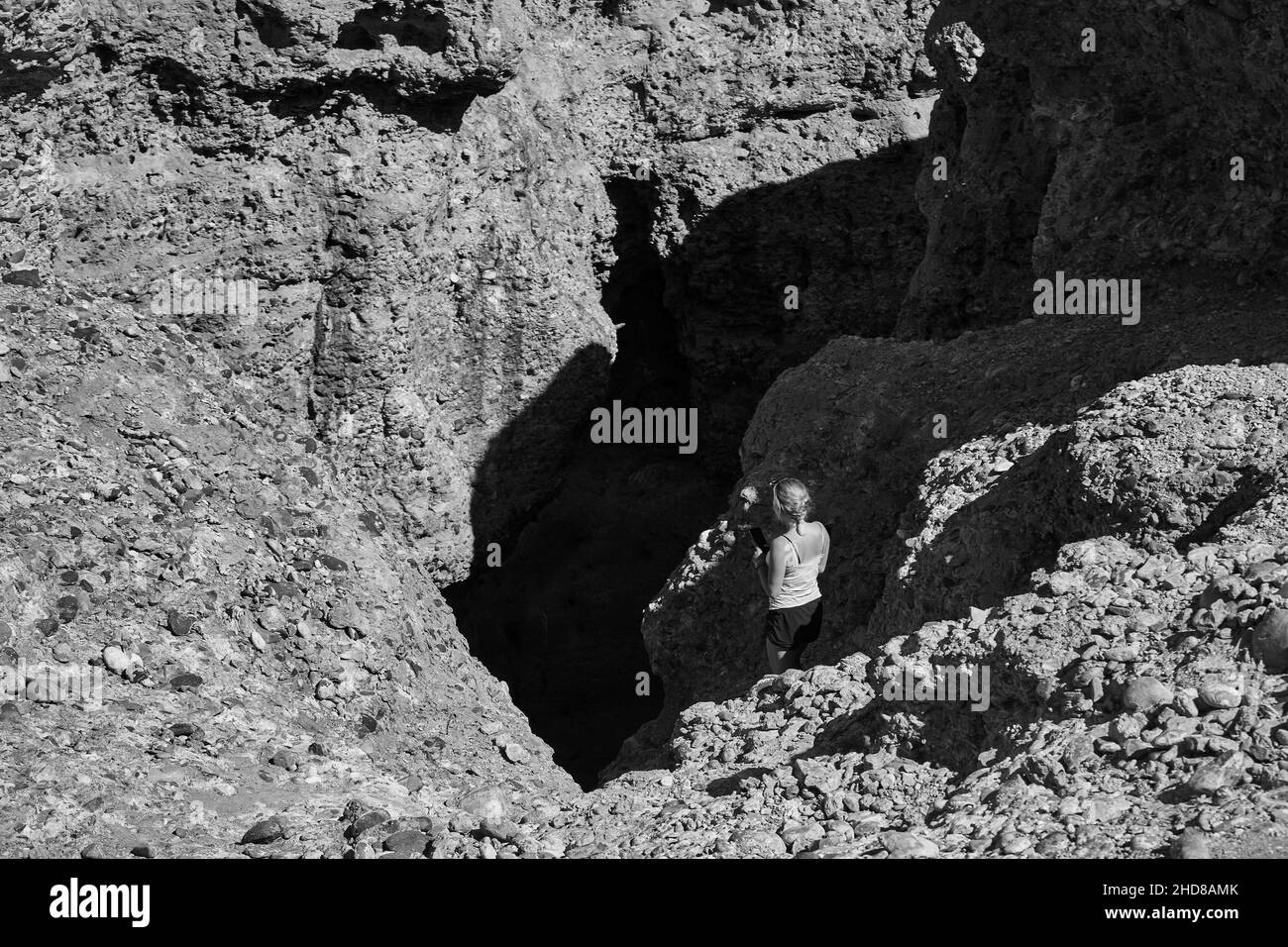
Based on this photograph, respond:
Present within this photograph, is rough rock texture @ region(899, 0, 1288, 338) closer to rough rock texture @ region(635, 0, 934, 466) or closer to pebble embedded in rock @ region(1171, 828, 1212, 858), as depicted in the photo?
rough rock texture @ region(635, 0, 934, 466)

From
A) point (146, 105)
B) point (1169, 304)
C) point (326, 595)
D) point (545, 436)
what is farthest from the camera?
point (545, 436)

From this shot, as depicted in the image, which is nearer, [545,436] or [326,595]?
[326,595]

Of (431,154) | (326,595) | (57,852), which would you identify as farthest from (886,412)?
(57,852)

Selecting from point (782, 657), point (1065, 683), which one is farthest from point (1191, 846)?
point (782, 657)

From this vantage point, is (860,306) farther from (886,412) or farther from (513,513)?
(886,412)

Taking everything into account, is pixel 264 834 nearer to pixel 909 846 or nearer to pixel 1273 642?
pixel 909 846

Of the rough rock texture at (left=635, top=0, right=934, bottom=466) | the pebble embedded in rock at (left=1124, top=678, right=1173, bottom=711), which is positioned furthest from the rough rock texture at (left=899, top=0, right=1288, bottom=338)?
the pebble embedded in rock at (left=1124, top=678, right=1173, bottom=711)

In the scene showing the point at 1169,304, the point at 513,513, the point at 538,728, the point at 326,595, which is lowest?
the point at 538,728
